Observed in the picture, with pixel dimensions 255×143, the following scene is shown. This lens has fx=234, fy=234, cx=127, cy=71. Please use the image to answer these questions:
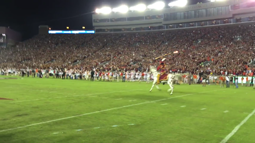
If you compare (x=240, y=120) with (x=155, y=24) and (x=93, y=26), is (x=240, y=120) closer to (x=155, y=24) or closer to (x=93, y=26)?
(x=155, y=24)

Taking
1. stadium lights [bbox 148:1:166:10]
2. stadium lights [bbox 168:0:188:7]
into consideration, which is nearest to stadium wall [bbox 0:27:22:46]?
stadium lights [bbox 148:1:166:10]

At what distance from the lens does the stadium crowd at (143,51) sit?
134 feet

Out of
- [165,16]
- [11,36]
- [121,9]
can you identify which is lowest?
[11,36]

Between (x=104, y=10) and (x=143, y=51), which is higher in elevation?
(x=104, y=10)

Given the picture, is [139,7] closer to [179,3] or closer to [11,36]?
[179,3]

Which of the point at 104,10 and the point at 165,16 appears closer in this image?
the point at 165,16

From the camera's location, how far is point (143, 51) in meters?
56.6

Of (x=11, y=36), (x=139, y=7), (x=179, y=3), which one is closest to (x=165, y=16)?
(x=179, y=3)

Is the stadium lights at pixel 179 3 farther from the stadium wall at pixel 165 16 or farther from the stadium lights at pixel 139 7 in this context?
the stadium lights at pixel 139 7

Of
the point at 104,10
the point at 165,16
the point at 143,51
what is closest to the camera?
the point at 143,51

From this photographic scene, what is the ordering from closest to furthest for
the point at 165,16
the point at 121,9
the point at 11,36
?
the point at 165,16 < the point at 121,9 < the point at 11,36

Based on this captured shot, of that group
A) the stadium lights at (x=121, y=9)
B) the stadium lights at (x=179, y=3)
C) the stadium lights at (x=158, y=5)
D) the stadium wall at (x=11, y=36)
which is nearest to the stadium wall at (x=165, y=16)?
the stadium lights at (x=158, y=5)

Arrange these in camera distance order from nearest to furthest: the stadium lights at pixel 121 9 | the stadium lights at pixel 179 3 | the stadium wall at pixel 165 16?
the stadium wall at pixel 165 16, the stadium lights at pixel 179 3, the stadium lights at pixel 121 9

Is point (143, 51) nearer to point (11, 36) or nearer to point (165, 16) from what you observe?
point (165, 16)
